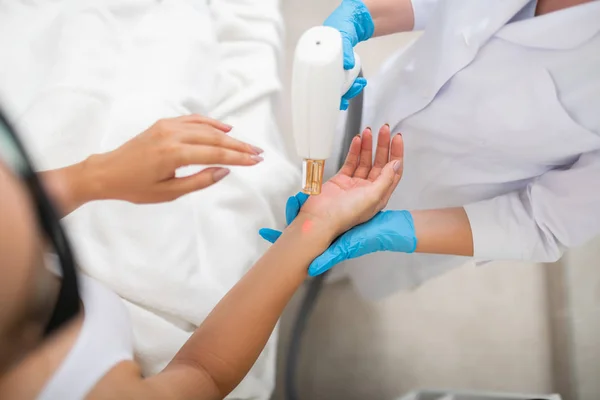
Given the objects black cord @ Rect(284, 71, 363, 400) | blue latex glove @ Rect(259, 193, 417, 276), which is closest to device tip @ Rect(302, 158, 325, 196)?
blue latex glove @ Rect(259, 193, 417, 276)

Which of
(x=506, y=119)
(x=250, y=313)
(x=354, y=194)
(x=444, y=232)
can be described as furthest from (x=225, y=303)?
(x=506, y=119)

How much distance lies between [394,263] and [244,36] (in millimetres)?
588

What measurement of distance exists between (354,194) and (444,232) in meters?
0.17

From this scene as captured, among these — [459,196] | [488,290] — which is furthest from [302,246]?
[488,290]

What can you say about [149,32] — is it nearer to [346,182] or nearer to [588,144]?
[346,182]

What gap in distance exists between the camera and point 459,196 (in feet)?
2.74

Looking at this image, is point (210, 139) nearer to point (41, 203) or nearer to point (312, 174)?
point (312, 174)

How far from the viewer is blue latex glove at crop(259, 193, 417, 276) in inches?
27.6

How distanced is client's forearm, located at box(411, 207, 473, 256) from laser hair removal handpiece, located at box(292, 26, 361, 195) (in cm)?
27

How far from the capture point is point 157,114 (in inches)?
27.2

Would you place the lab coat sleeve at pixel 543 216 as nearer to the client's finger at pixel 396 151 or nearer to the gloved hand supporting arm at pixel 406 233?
the gloved hand supporting arm at pixel 406 233

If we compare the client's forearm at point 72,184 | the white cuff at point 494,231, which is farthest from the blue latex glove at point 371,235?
the client's forearm at point 72,184

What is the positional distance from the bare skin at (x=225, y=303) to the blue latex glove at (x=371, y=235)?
16 millimetres

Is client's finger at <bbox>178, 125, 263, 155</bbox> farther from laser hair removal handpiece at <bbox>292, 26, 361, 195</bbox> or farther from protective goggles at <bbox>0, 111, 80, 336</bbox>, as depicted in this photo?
protective goggles at <bbox>0, 111, 80, 336</bbox>
